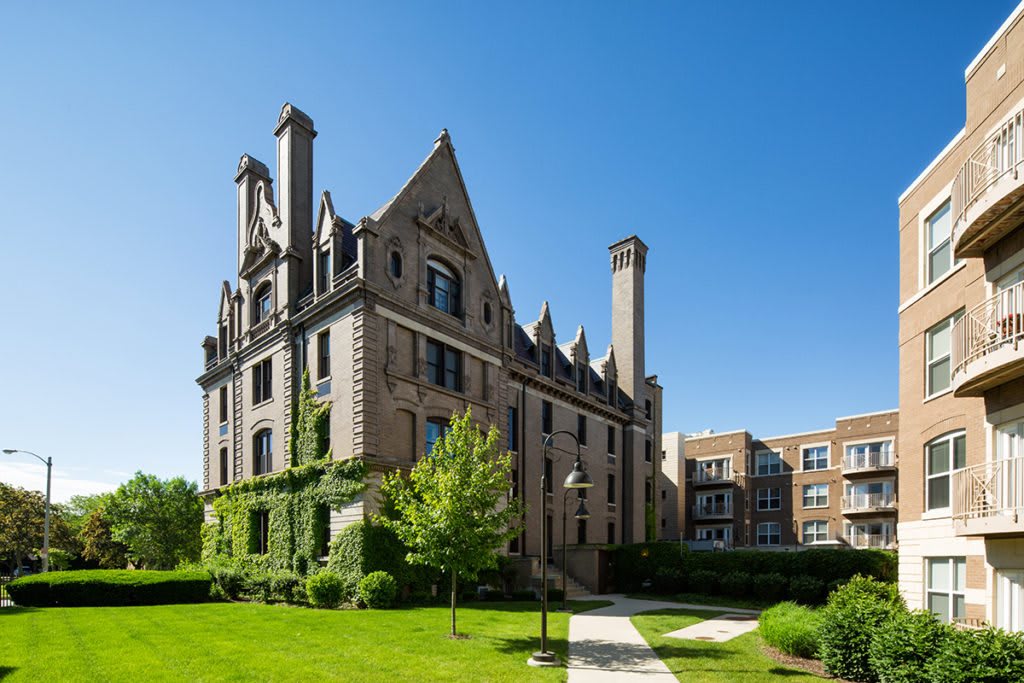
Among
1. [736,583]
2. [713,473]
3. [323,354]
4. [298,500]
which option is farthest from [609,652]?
[713,473]

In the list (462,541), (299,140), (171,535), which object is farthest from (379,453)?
(171,535)

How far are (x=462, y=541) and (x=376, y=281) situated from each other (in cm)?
1259

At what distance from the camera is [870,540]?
42.8m

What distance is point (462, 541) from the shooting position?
17031 mm

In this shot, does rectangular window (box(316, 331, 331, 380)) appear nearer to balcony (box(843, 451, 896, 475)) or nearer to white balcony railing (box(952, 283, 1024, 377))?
white balcony railing (box(952, 283, 1024, 377))

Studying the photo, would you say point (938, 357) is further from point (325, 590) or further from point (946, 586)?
point (325, 590)

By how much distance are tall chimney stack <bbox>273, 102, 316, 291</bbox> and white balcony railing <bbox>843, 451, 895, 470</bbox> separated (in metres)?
36.5

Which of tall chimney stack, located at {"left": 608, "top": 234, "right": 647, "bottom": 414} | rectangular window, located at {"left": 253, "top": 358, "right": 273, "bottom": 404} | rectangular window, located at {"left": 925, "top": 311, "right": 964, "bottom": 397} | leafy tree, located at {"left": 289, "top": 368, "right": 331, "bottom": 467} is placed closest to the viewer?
rectangular window, located at {"left": 925, "top": 311, "right": 964, "bottom": 397}

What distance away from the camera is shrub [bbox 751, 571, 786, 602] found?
→ 28969 mm

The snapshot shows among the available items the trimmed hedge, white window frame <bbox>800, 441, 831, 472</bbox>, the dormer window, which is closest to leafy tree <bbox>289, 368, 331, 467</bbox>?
the trimmed hedge

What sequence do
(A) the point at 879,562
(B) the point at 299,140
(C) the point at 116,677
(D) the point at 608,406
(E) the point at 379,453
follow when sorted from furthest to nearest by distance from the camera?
(D) the point at 608,406 < (B) the point at 299,140 < (A) the point at 879,562 < (E) the point at 379,453 < (C) the point at 116,677

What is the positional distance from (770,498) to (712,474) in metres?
4.48

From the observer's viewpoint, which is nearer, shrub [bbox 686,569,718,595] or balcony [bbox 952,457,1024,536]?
balcony [bbox 952,457,1024,536]

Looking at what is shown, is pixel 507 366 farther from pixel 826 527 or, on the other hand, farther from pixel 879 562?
pixel 826 527
